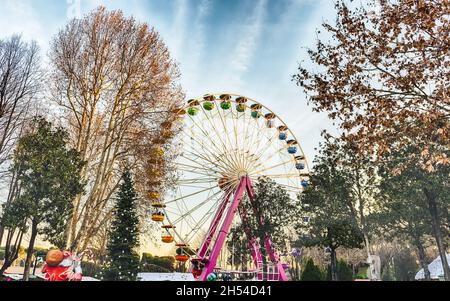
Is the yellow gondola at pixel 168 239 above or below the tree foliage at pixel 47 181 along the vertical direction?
below

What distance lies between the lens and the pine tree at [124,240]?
64.9 feet

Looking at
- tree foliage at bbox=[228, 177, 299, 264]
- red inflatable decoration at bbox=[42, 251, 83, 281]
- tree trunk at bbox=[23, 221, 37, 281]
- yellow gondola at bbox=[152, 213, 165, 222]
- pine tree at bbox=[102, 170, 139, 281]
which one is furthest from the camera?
tree foliage at bbox=[228, 177, 299, 264]

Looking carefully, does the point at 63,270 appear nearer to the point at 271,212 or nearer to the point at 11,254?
the point at 11,254

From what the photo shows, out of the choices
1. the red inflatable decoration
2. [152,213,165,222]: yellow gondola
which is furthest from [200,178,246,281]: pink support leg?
the red inflatable decoration

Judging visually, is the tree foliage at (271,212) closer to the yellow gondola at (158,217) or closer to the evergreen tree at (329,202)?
the evergreen tree at (329,202)

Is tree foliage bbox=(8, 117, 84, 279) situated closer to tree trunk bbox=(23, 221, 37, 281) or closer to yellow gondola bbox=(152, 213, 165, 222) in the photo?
tree trunk bbox=(23, 221, 37, 281)

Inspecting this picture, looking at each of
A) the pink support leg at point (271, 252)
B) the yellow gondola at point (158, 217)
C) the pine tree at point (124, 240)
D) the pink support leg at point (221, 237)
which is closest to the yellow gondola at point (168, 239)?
the yellow gondola at point (158, 217)

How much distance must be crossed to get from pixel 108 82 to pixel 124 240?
8.92 m

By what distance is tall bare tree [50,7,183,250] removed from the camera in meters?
19.1

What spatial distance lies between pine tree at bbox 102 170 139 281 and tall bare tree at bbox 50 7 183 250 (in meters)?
0.95

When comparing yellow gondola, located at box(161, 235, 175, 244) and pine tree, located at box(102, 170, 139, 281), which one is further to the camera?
yellow gondola, located at box(161, 235, 175, 244)

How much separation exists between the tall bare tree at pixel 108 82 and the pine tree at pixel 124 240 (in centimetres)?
95
